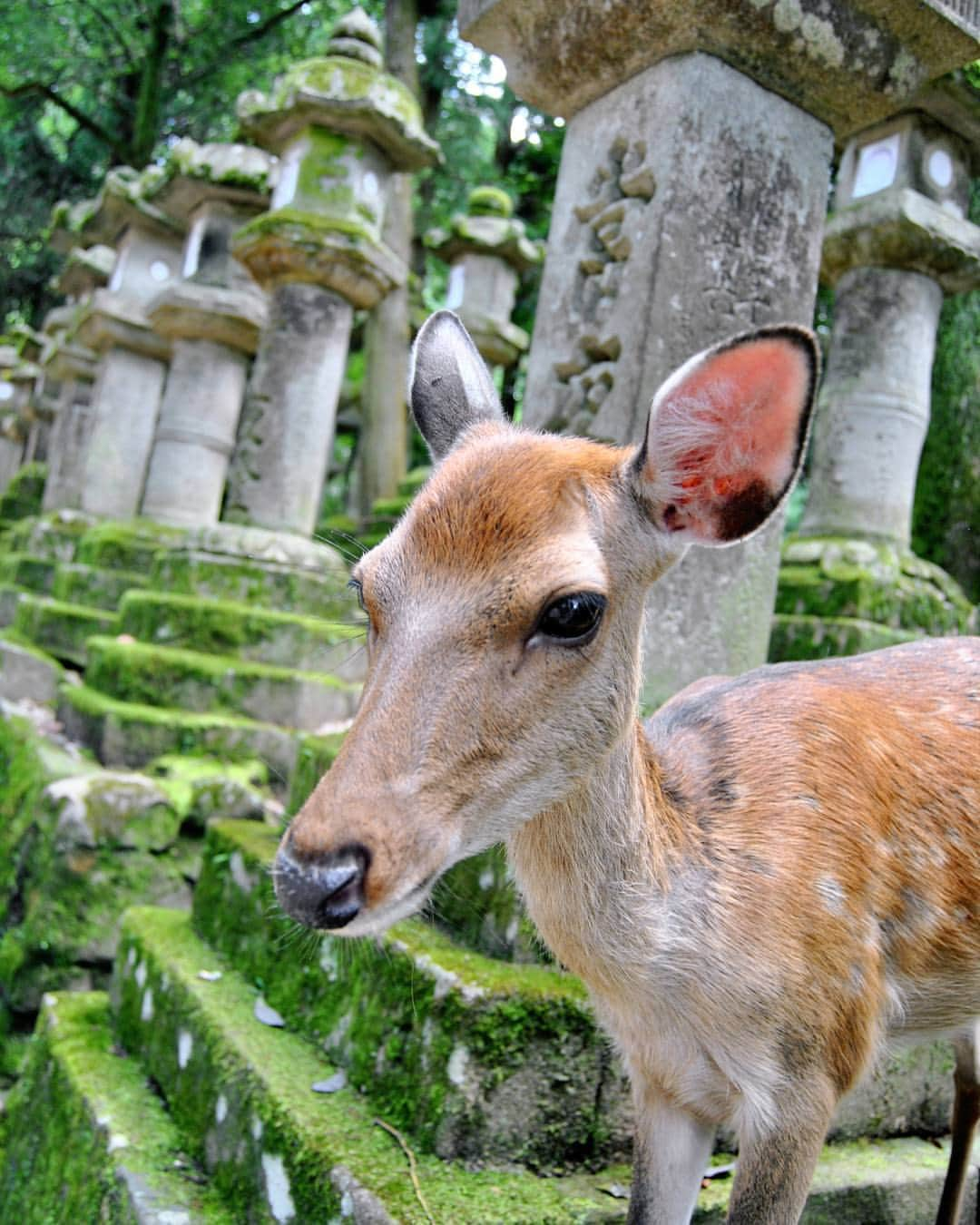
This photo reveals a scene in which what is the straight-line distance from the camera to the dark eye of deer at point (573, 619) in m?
1.84

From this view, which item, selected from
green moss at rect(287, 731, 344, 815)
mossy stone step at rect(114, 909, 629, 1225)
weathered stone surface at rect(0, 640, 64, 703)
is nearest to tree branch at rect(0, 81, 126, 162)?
weathered stone surface at rect(0, 640, 64, 703)

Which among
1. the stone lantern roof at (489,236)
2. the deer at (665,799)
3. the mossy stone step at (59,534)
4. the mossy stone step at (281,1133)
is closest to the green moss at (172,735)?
the mossy stone step at (281,1133)

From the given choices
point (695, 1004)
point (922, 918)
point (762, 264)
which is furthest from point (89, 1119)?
point (762, 264)

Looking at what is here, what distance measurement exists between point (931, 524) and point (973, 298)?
137 centimetres

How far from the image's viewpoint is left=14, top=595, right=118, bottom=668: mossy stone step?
7.84 metres

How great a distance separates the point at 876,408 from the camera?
525 centimetres

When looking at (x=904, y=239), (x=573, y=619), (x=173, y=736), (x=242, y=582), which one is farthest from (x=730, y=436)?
(x=242, y=582)

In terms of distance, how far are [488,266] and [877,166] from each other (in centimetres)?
517

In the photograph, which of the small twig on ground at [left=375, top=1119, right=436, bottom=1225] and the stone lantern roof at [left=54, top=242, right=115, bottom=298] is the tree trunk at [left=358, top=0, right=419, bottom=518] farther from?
the small twig on ground at [left=375, top=1119, right=436, bottom=1225]

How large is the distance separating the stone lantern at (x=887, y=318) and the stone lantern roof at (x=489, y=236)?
4.72 metres

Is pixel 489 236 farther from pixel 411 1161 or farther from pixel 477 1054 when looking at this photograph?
pixel 411 1161

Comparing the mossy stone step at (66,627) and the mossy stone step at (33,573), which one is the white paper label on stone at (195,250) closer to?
the mossy stone step at (66,627)

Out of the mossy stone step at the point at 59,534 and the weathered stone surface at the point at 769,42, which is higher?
the weathered stone surface at the point at 769,42

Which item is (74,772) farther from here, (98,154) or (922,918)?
(98,154)
